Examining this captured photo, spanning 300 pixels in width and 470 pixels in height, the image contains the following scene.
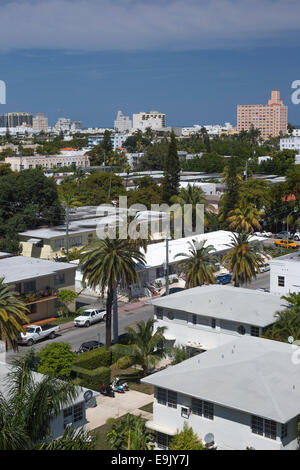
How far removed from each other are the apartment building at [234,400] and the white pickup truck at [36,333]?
13.9 m

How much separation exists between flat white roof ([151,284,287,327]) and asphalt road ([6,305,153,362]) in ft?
18.5

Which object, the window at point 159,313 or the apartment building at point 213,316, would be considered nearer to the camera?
the apartment building at point 213,316

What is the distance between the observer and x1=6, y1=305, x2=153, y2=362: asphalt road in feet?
117

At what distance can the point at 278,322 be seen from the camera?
94.4 feet

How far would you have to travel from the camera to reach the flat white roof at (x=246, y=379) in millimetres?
20312

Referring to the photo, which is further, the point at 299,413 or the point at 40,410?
the point at 299,413

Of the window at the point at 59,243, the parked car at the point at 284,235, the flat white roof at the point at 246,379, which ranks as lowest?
the parked car at the point at 284,235

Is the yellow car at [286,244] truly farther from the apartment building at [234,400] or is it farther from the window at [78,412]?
the window at [78,412]

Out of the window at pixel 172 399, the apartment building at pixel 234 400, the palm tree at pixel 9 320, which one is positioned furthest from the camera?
the palm tree at pixel 9 320

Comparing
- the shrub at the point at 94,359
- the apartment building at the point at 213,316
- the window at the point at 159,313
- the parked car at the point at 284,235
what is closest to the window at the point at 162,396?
the shrub at the point at 94,359

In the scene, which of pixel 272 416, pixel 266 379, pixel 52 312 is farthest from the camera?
pixel 52 312
